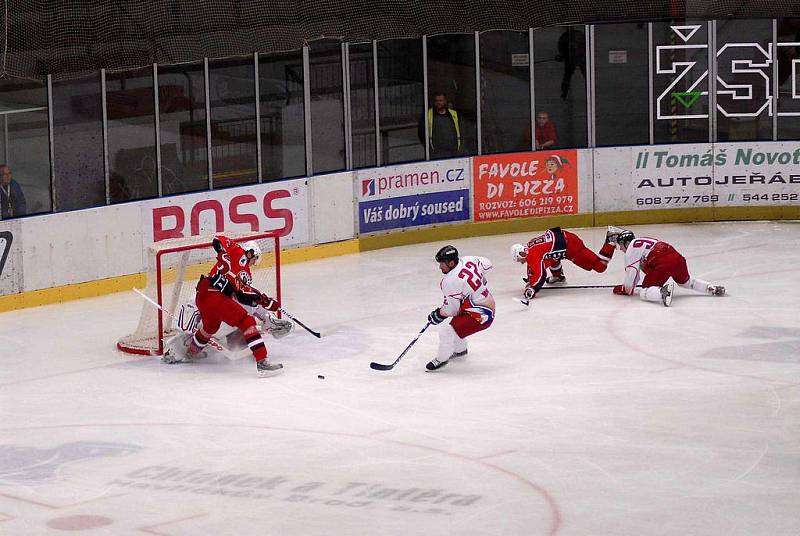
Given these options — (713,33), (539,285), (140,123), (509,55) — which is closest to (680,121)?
(713,33)

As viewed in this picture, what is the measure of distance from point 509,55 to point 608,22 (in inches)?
52.4

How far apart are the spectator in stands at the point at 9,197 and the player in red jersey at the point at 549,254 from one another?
15.4 feet

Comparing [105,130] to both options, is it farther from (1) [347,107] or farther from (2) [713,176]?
(2) [713,176]

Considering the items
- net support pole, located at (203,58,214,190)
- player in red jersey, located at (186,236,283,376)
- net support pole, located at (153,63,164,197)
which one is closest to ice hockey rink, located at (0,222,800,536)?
player in red jersey, located at (186,236,283,376)

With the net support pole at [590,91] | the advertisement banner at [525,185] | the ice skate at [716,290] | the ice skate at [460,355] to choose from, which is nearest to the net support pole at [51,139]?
the ice skate at [460,355]

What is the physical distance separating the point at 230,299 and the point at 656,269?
4314 mm

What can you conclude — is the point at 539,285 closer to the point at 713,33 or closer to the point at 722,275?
the point at 722,275

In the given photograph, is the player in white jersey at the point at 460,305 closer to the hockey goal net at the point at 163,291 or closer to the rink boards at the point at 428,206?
the hockey goal net at the point at 163,291

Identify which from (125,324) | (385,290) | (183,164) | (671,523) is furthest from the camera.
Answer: (183,164)

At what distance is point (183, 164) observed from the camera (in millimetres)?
15969

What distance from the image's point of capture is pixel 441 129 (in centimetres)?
1767

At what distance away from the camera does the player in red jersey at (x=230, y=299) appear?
11453 millimetres

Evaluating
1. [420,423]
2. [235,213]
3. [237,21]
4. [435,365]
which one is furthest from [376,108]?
[420,423]

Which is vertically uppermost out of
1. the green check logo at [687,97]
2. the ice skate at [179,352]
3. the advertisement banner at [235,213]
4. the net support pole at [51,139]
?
the green check logo at [687,97]
